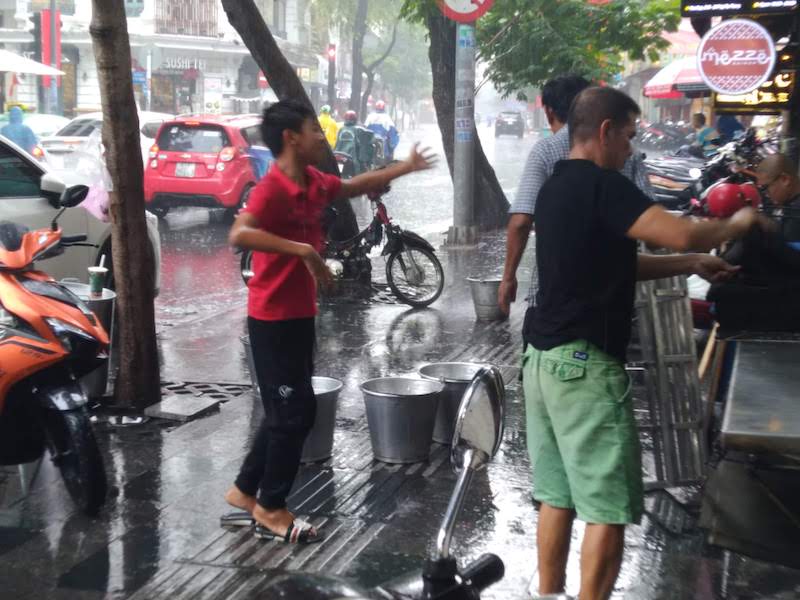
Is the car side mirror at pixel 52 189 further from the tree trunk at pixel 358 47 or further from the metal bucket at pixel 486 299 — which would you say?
the tree trunk at pixel 358 47

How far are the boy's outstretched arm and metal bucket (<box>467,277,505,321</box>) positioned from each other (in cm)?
488

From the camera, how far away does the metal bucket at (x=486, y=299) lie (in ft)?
32.2

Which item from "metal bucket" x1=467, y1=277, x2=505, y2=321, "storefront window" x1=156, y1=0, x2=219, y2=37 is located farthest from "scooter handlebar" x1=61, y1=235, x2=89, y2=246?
"storefront window" x1=156, y1=0, x2=219, y2=37

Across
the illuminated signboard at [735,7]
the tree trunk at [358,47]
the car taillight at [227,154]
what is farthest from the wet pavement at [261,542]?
the tree trunk at [358,47]

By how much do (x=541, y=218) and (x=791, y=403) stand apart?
1042 millimetres

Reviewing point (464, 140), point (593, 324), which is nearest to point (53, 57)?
point (464, 140)

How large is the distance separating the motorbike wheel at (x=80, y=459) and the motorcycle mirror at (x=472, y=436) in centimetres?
262

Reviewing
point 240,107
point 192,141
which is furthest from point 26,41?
point 192,141

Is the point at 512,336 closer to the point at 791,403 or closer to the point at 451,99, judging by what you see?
the point at 791,403

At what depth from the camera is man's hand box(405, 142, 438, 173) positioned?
15.9ft

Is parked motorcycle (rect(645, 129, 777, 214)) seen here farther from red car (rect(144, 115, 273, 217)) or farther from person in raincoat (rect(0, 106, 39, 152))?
person in raincoat (rect(0, 106, 39, 152))

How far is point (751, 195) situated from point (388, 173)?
7.35 feet

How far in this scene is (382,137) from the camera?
31266 mm

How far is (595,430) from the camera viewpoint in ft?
11.7
